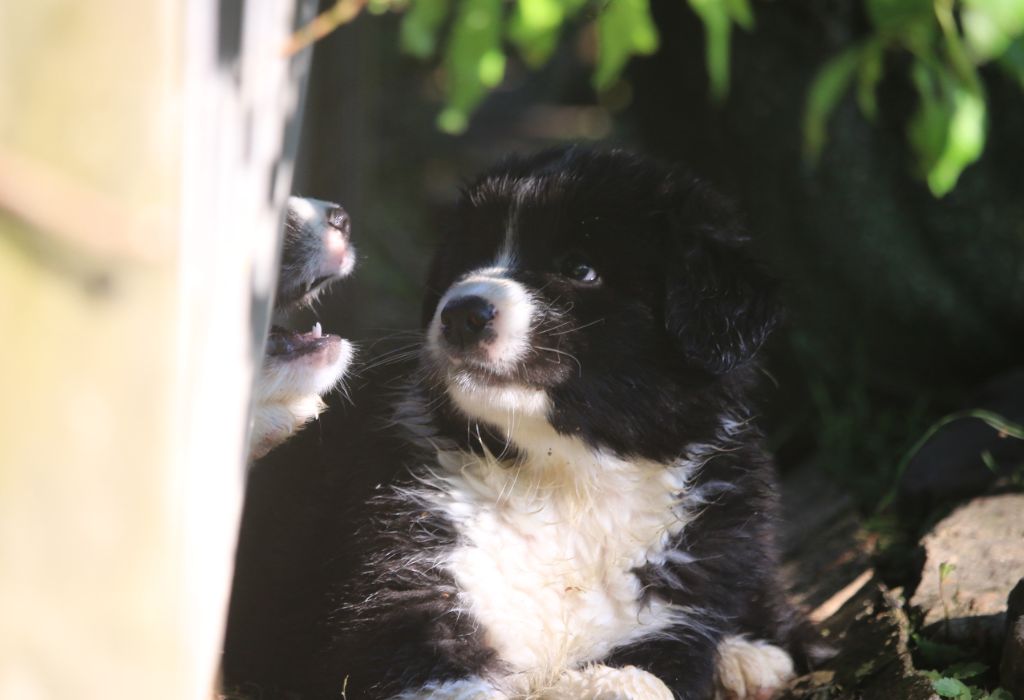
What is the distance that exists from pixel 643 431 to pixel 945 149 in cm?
130

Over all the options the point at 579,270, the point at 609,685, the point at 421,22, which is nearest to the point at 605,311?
the point at 579,270

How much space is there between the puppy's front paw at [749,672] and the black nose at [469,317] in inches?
40.4

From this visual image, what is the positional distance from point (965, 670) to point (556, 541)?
100cm

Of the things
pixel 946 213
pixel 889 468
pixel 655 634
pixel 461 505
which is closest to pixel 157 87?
pixel 461 505

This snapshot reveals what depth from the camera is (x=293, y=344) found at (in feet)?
9.61

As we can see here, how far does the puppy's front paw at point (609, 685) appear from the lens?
2475 mm

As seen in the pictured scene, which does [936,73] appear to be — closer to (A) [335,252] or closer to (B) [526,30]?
(B) [526,30]

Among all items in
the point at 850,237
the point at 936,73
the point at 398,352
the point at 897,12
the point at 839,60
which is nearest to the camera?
the point at 897,12

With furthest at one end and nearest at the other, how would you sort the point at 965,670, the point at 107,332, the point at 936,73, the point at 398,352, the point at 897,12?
the point at 936,73
the point at 398,352
the point at 897,12
the point at 965,670
the point at 107,332

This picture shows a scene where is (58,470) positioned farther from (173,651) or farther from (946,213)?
(946,213)

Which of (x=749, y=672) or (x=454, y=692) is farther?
(x=749, y=672)

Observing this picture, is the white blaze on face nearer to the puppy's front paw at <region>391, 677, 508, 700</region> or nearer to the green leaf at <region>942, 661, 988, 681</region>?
the puppy's front paw at <region>391, 677, 508, 700</region>

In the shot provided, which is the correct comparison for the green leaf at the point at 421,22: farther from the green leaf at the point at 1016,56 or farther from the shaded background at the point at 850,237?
the green leaf at the point at 1016,56

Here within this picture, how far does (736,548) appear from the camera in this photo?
2.86 m
